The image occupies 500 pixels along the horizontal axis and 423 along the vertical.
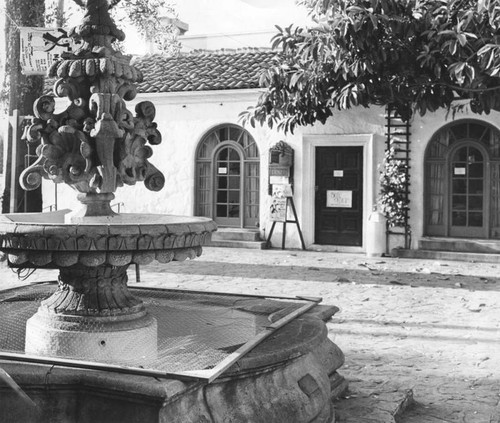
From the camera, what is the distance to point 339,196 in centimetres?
1377

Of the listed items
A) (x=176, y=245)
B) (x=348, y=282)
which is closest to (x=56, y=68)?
(x=176, y=245)

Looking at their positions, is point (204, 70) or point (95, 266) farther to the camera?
point (204, 70)

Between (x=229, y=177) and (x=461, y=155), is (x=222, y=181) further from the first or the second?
(x=461, y=155)

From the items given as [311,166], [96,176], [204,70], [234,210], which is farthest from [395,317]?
[204,70]

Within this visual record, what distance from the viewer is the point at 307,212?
13.9 metres

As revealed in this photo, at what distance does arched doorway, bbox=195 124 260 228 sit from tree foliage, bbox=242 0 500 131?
503cm

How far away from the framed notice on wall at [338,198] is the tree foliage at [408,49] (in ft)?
13.8

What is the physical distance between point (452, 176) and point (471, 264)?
6.84 ft

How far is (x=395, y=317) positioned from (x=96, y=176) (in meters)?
4.33

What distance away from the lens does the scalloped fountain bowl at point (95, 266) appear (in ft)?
11.0

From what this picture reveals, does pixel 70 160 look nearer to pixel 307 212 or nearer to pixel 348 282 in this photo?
pixel 348 282

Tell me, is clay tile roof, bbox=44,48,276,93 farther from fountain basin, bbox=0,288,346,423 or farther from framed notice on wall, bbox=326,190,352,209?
fountain basin, bbox=0,288,346,423

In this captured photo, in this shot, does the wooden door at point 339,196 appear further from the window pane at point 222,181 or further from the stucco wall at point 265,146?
the window pane at point 222,181

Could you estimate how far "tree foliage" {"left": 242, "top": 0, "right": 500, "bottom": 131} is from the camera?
281 inches
